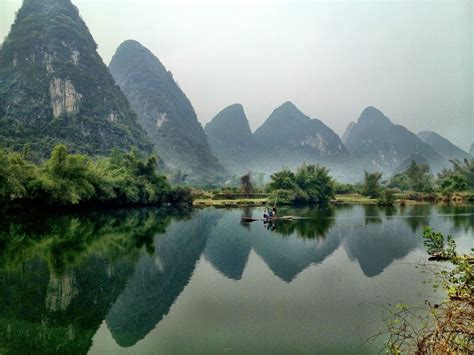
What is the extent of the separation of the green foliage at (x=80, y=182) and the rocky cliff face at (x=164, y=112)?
57950mm

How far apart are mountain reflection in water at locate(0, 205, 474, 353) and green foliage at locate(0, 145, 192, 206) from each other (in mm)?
1894

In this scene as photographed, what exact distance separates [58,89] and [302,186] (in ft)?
165

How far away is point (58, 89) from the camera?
69.2 meters

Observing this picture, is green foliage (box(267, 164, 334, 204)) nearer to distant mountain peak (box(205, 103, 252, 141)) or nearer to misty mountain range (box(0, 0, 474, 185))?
misty mountain range (box(0, 0, 474, 185))

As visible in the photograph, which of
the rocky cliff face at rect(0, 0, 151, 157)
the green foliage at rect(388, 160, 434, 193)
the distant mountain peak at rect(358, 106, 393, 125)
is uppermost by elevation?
the distant mountain peak at rect(358, 106, 393, 125)

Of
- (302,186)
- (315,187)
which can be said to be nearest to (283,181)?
(302,186)

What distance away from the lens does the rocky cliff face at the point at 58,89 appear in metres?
62.1

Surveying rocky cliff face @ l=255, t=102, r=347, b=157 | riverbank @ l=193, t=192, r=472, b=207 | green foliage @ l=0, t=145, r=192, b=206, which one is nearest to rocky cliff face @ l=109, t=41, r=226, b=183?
rocky cliff face @ l=255, t=102, r=347, b=157

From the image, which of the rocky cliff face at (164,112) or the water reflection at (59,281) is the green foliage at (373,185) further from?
the rocky cliff face at (164,112)

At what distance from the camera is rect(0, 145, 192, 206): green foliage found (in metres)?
22.4

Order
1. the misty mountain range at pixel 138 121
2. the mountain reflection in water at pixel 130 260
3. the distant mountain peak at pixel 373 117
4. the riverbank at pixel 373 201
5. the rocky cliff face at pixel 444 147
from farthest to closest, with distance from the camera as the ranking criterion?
the distant mountain peak at pixel 373 117 < the rocky cliff face at pixel 444 147 < the misty mountain range at pixel 138 121 < the riverbank at pixel 373 201 < the mountain reflection in water at pixel 130 260

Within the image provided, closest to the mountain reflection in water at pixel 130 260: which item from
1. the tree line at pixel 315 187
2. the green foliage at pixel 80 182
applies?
the green foliage at pixel 80 182

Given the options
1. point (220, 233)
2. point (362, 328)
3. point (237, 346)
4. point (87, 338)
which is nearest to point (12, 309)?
point (87, 338)

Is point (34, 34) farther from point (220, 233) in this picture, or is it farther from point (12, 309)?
point (12, 309)
